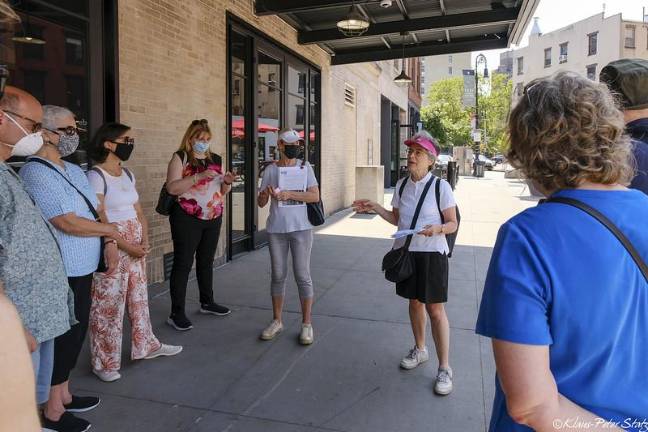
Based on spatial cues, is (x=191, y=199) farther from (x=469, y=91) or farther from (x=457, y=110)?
(x=457, y=110)

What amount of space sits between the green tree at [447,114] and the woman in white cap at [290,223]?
38.0 metres

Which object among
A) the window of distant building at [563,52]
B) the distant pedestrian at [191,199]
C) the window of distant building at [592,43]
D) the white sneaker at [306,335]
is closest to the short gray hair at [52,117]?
the distant pedestrian at [191,199]

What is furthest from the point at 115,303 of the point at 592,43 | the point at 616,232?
the point at 592,43

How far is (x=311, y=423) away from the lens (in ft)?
10.8

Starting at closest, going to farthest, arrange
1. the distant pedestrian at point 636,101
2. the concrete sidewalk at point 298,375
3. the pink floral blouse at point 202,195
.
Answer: the distant pedestrian at point 636,101
the concrete sidewalk at point 298,375
the pink floral blouse at point 202,195

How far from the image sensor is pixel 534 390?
4.09 feet

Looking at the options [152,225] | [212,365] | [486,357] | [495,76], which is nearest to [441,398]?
[486,357]

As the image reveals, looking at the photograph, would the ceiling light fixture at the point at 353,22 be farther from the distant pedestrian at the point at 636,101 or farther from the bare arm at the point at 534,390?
the bare arm at the point at 534,390

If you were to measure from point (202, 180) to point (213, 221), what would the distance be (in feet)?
1.54

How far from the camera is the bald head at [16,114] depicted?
8.27 feet

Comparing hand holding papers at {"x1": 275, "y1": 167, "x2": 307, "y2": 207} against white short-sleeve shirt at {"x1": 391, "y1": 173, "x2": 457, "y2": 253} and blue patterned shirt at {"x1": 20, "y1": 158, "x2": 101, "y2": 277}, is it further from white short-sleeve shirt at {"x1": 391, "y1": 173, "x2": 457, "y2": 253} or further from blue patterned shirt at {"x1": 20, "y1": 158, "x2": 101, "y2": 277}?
blue patterned shirt at {"x1": 20, "y1": 158, "x2": 101, "y2": 277}

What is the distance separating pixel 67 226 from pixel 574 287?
2838 mm

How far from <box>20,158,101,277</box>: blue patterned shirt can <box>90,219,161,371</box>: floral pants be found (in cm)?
44

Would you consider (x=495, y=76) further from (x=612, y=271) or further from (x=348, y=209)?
(x=612, y=271)
